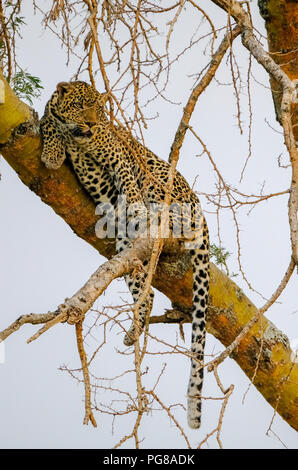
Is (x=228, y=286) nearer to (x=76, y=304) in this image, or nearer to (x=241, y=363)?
(x=241, y=363)

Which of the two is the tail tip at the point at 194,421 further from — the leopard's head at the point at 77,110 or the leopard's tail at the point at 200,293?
the leopard's head at the point at 77,110

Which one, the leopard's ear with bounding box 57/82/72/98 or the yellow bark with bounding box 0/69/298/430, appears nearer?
the yellow bark with bounding box 0/69/298/430

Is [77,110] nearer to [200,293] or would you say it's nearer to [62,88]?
[62,88]

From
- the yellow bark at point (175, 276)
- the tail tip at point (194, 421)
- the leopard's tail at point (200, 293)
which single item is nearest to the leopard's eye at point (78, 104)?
the yellow bark at point (175, 276)

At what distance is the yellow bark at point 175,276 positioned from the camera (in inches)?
197

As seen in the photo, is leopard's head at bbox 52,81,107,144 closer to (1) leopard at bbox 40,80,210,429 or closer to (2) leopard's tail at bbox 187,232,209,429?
(1) leopard at bbox 40,80,210,429

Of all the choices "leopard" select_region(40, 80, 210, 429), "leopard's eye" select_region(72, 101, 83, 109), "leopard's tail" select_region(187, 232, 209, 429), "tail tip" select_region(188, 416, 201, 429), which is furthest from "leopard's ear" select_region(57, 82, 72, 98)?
"tail tip" select_region(188, 416, 201, 429)

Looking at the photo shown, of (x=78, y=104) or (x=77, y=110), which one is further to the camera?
(x=78, y=104)

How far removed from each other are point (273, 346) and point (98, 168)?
80.7 inches

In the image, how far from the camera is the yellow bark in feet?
16.5

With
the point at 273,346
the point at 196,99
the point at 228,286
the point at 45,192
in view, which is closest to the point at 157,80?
the point at 196,99

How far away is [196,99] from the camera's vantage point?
4.34m

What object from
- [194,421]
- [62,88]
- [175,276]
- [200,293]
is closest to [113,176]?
[62,88]

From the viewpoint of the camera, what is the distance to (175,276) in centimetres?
567
